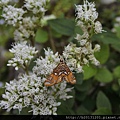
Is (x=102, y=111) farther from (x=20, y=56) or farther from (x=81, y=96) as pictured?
(x=20, y=56)

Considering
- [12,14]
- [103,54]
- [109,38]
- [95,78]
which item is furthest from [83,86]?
[12,14]

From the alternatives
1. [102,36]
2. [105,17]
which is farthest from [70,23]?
[105,17]

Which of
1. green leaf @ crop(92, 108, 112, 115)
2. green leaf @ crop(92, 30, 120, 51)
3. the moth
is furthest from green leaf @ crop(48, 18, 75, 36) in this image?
the moth

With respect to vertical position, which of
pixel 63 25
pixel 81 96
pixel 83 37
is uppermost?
pixel 63 25

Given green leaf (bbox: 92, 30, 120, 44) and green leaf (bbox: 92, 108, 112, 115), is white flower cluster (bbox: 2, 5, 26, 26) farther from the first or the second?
green leaf (bbox: 92, 108, 112, 115)

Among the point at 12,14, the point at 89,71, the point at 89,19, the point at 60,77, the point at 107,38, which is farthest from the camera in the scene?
the point at 107,38

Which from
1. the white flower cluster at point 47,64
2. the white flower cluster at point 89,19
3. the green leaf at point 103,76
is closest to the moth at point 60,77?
the white flower cluster at point 47,64
